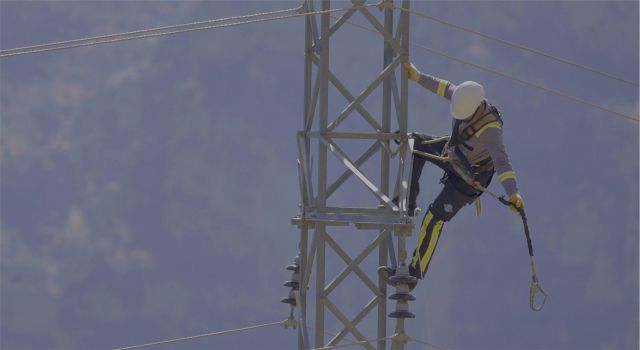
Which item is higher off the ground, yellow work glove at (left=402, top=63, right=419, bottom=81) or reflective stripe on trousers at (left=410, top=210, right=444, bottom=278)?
yellow work glove at (left=402, top=63, right=419, bottom=81)

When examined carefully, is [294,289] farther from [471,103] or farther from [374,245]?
[471,103]

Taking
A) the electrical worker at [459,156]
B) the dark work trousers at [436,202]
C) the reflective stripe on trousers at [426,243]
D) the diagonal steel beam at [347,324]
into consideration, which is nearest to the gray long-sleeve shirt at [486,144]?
the electrical worker at [459,156]

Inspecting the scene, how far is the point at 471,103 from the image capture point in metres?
15.3

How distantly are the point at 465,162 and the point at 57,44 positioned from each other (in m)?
5.09

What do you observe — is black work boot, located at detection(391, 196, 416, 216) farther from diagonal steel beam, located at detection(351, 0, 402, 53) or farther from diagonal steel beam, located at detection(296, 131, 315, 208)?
diagonal steel beam, located at detection(351, 0, 402, 53)

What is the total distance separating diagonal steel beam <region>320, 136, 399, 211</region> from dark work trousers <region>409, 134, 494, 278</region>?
849mm

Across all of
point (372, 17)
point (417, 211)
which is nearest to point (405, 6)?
point (372, 17)

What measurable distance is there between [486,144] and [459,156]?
0.49 meters

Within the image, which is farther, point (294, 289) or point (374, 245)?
point (294, 289)

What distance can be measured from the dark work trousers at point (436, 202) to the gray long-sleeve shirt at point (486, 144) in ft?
1.04

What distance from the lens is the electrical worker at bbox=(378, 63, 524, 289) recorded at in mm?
15203

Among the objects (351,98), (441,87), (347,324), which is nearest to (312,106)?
(351,98)

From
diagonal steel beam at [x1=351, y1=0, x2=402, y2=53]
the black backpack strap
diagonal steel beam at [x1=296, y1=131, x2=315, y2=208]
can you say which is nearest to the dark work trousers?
the black backpack strap

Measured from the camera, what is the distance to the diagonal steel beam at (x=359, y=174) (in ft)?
49.2
